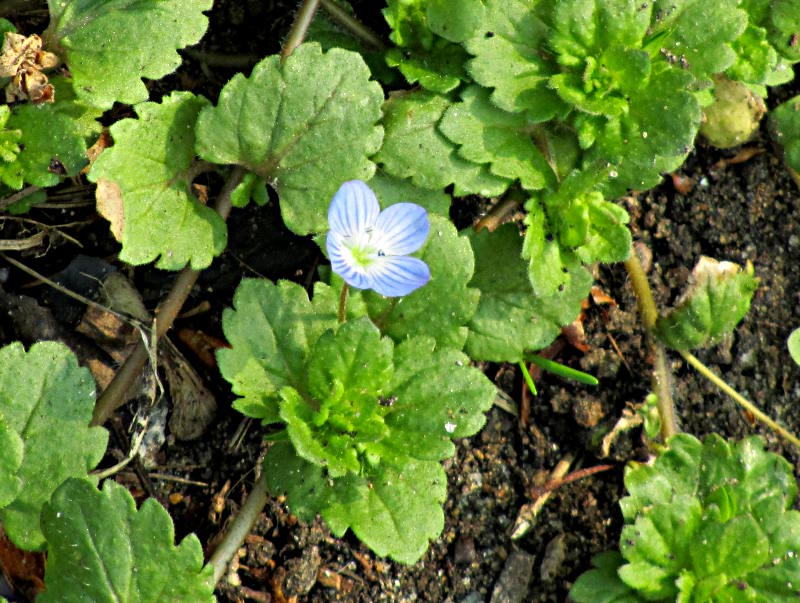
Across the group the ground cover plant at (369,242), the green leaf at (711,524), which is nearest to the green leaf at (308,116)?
the ground cover plant at (369,242)

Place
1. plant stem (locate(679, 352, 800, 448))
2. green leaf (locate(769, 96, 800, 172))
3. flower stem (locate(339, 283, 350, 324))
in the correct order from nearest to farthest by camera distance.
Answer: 1. flower stem (locate(339, 283, 350, 324))
2. plant stem (locate(679, 352, 800, 448))
3. green leaf (locate(769, 96, 800, 172))

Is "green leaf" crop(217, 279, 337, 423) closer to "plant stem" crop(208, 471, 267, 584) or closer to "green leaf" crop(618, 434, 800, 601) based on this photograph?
"plant stem" crop(208, 471, 267, 584)

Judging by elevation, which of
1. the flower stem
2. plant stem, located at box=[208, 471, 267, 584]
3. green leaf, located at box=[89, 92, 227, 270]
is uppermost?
green leaf, located at box=[89, 92, 227, 270]

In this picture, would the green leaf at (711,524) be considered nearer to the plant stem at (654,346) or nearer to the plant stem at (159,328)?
the plant stem at (654,346)

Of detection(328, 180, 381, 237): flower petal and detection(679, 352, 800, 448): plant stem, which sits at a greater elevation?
detection(328, 180, 381, 237): flower petal

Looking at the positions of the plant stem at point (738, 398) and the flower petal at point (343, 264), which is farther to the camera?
the plant stem at point (738, 398)

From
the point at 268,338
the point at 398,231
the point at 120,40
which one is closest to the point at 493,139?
the point at 398,231

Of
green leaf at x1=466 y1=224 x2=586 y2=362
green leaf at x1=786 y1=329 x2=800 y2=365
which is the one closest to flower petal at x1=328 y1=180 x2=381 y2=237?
green leaf at x1=466 y1=224 x2=586 y2=362

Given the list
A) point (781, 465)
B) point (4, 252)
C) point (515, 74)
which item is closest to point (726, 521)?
point (781, 465)
